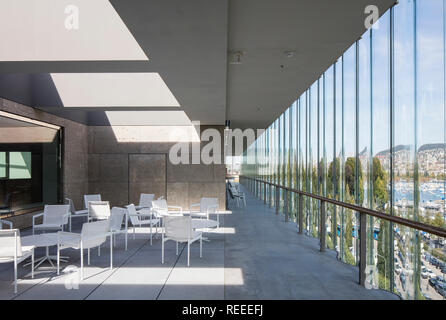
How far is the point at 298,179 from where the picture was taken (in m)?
10.0

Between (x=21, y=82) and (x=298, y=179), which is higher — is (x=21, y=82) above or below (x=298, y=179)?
above

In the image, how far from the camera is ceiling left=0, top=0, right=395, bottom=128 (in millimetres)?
3428

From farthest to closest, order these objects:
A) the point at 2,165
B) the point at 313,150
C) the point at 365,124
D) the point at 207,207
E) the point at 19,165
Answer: the point at 313,150
the point at 19,165
the point at 207,207
the point at 2,165
the point at 365,124

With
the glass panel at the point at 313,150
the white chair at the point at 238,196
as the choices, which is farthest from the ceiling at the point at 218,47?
the white chair at the point at 238,196

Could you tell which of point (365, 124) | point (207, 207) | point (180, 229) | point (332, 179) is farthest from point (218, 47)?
point (332, 179)

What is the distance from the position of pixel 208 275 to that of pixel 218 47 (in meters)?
3.01

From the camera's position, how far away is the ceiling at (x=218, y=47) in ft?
11.2

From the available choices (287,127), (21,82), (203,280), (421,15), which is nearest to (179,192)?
(287,127)

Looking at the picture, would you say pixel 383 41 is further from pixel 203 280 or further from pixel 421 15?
pixel 203 280

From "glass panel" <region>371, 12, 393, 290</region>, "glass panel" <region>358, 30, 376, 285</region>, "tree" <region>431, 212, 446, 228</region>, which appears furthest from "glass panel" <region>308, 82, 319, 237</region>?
"tree" <region>431, 212, 446, 228</region>

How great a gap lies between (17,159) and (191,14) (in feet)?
20.3

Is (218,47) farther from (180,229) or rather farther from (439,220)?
(439,220)

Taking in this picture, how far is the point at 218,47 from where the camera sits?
4094 millimetres

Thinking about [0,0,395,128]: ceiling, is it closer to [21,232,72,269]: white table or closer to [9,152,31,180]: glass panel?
[9,152,31,180]: glass panel
